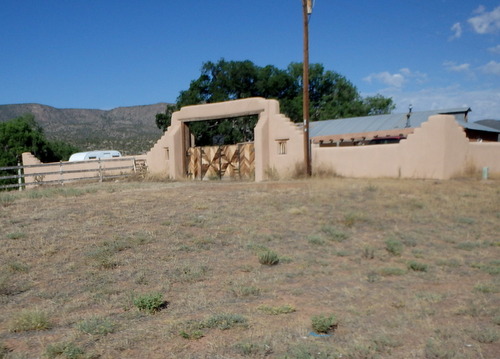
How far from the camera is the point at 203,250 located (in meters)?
9.34

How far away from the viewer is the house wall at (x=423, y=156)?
58.7ft

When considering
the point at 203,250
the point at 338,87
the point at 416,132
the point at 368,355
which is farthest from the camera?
the point at 338,87

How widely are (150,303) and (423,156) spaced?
14889 millimetres

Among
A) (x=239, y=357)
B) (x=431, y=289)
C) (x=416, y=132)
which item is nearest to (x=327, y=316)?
(x=239, y=357)

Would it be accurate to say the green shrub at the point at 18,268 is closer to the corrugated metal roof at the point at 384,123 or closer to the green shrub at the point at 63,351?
the green shrub at the point at 63,351

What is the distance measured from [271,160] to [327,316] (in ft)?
52.3

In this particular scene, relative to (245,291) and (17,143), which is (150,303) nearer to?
(245,291)

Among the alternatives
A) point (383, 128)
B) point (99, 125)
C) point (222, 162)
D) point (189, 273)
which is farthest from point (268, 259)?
point (99, 125)

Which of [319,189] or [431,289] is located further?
[319,189]

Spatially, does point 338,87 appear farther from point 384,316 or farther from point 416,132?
point 384,316

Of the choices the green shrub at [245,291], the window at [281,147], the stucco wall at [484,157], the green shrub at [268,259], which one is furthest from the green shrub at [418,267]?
the window at [281,147]

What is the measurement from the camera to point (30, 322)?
5.60 metres

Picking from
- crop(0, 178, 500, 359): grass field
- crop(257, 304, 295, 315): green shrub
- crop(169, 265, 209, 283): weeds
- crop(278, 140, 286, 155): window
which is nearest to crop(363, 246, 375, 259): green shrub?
crop(0, 178, 500, 359): grass field

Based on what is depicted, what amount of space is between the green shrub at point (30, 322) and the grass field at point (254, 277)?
0.05 ft
